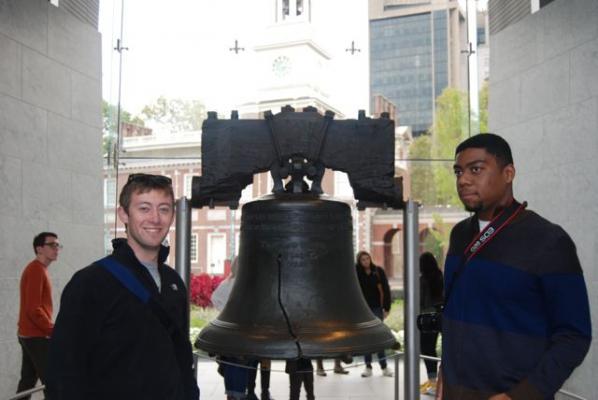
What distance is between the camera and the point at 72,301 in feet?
5.90

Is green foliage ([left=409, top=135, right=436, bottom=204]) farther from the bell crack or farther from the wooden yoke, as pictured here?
the bell crack

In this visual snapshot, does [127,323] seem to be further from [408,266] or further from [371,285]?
[371,285]

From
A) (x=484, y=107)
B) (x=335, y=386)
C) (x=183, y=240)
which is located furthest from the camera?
(x=484, y=107)

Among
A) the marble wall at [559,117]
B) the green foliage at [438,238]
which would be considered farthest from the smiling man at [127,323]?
the green foliage at [438,238]

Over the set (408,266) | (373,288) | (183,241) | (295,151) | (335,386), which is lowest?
(335,386)

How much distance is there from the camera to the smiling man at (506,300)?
1816mm

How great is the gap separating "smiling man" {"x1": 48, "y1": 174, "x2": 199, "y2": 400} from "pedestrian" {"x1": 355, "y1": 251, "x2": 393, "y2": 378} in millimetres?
5279

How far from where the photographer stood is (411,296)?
337 cm

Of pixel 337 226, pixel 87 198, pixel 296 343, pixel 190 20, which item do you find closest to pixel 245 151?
pixel 337 226

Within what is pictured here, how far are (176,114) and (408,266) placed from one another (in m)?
7.30

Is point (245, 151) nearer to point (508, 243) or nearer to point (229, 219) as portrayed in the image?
point (508, 243)

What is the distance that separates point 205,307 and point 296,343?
842cm

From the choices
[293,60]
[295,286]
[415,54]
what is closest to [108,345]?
[295,286]

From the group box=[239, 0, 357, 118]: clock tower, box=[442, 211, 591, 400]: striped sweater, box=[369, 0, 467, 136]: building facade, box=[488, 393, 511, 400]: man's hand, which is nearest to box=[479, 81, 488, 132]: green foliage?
box=[369, 0, 467, 136]: building facade
